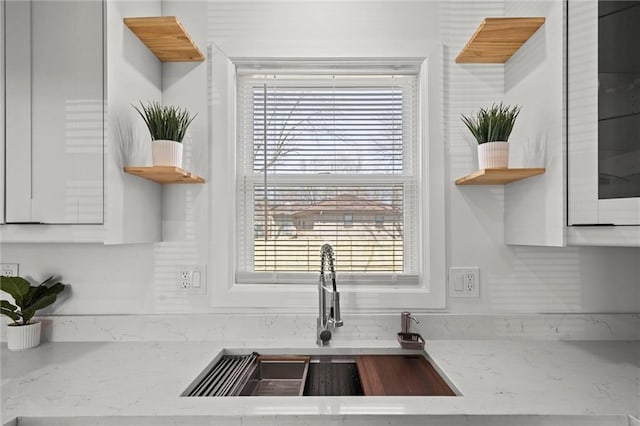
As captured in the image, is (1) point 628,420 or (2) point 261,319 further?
(2) point 261,319

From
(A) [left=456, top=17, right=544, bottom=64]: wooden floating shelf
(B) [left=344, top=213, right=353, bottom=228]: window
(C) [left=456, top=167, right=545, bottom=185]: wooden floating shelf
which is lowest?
(B) [left=344, top=213, right=353, bottom=228]: window

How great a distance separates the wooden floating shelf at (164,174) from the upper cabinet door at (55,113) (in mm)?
132

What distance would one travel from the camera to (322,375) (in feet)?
5.14

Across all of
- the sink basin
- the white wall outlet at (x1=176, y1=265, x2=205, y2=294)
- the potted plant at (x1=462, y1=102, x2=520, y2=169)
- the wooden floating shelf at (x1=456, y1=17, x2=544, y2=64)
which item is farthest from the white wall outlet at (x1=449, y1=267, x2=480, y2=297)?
the white wall outlet at (x1=176, y1=265, x2=205, y2=294)

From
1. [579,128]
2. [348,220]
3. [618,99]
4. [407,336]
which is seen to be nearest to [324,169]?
[348,220]

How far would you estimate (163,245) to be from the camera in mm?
1779

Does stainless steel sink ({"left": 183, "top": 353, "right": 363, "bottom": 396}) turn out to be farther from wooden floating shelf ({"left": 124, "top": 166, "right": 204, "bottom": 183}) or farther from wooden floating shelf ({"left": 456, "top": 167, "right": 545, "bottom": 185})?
wooden floating shelf ({"left": 456, "top": 167, "right": 545, "bottom": 185})

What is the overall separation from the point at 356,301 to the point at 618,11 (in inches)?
52.2

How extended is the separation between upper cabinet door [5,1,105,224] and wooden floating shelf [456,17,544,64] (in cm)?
135

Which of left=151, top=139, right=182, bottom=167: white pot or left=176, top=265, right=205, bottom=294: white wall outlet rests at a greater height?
left=151, top=139, right=182, bottom=167: white pot

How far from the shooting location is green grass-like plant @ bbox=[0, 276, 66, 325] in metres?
1.60

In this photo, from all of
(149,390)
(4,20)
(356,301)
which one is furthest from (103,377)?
(4,20)

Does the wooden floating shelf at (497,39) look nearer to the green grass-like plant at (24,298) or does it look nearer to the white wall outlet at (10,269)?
the green grass-like plant at (24,298)

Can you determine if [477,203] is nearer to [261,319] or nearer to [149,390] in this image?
[261,319]
